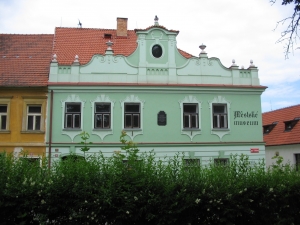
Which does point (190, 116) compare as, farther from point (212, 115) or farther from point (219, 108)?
point (219, 108)

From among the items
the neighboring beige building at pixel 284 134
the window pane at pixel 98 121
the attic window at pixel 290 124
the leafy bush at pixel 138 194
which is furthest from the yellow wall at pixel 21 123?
the attic window at pixel 290 124

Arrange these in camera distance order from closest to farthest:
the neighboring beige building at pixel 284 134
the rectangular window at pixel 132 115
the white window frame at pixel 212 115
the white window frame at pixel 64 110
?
the white window frame at pixel 64 110, the rectangular window at pixel 132 115, the white window frame at pixel 212 115, the neighboring beige building at pixel 284 134

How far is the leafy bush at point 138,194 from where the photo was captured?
8.16 metres

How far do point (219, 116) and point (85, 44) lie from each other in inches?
361

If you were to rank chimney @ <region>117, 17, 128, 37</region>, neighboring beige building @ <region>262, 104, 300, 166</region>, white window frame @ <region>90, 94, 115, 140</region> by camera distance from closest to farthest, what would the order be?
white window frame @ <region>90, 94, 115, 140</region> → chimney @ <region>117, 17, 128, 37</region> → neighboring beige building @ <region>262, 104, 300, 166</region>

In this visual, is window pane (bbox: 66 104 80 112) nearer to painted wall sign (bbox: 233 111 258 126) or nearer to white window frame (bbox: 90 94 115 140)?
white window frame (bbox: 90 94 115 140)

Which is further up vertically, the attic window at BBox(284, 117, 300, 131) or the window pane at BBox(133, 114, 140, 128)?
the attic window at BBox(284, 117, 300, 131)

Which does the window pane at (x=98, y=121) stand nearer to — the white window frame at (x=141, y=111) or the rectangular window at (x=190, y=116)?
the white window frame at (x=141, y=111)

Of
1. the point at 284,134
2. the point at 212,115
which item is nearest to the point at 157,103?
the point at 212,115

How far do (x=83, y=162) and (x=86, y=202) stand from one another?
1139mm

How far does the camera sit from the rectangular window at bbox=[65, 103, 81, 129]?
18094 millimetres

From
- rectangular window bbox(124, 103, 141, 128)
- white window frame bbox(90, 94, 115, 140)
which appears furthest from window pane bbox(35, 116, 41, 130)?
rectangular window bbox(124, 103, 141, 128)

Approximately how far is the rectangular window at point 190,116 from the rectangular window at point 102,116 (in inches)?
155

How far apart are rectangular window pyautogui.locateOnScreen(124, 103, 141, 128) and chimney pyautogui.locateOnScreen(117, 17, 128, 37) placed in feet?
20.4
